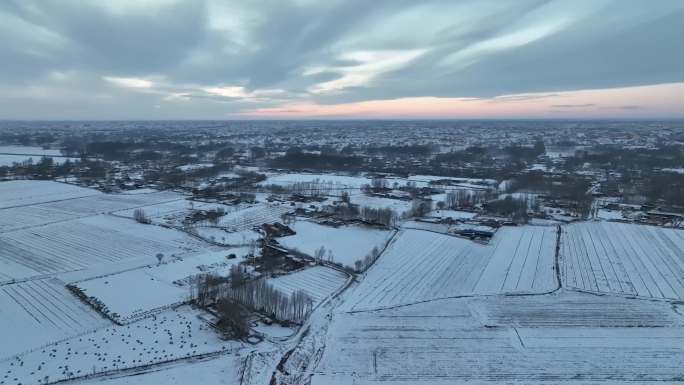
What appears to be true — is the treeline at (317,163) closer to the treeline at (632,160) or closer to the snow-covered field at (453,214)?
the snow-covered field at (453,214)

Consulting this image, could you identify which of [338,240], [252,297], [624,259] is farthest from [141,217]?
[624,259]

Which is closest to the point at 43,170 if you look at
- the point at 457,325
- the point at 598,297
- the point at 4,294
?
the point at 4,294

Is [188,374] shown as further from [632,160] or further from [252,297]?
[632,160]

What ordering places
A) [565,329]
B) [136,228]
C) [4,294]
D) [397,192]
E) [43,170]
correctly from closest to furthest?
1. [565,329]
2. [4,294]
3. [136,228]
4. [397,192]
5. [43,170]

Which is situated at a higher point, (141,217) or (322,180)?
(141,217)

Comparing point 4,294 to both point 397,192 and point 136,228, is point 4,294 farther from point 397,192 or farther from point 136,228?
point 397,192
